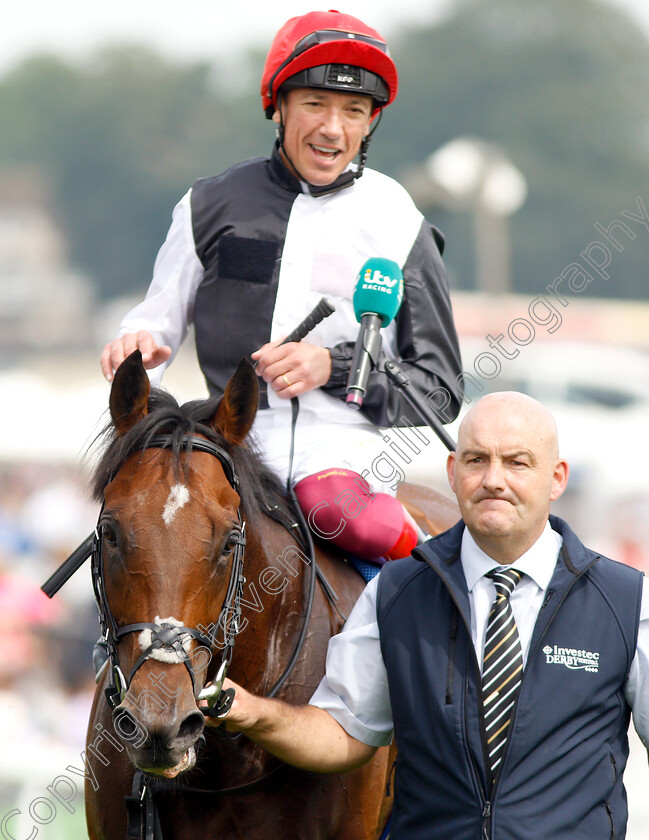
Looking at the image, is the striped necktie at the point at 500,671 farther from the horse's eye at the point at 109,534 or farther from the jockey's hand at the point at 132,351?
the jockey's hand at the point at 132,351

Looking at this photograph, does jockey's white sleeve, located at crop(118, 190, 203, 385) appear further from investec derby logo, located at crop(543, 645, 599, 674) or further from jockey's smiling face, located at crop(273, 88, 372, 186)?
investec derby logo, located at crop(543, 645, 599, 674)

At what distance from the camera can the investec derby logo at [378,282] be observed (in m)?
3.15

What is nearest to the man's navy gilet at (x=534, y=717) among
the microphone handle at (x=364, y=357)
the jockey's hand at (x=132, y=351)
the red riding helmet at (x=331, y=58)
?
the microphone handle at (x=364, y=357)

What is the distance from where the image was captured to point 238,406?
2871mm

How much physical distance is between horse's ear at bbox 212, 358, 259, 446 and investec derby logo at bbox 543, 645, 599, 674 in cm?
92

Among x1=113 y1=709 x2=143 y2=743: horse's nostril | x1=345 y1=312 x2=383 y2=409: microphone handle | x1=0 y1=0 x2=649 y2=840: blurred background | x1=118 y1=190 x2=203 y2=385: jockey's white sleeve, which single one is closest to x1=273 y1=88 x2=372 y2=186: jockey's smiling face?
x1=118 y1=190 x2=203 y2=385: jockey's white sleeve

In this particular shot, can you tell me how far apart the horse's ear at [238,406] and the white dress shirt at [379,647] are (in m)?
0.53

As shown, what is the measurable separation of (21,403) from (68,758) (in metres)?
11.4

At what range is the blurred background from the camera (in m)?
14.2

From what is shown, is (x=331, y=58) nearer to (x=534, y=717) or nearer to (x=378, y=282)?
(x=378, y=282)

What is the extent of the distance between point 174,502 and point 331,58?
1.59 m

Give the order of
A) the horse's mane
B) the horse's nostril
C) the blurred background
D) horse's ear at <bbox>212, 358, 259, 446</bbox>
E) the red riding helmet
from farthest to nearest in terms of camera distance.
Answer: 1. the blurred background
2. the red riding helmet
3. horse's ear at <bbox>212, 358, 259, 446</bbox>
4. the horse's mane
5. the horse's nostril

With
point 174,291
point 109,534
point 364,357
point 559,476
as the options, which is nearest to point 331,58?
point 174,291

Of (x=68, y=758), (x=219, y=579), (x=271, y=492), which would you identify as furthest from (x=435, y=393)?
(x=68, y=758)
